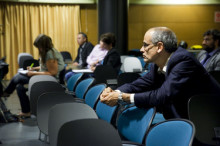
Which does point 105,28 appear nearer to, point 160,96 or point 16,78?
point 16,78

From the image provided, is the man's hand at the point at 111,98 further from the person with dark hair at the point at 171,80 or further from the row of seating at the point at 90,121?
the row of seating at the point at 90,121

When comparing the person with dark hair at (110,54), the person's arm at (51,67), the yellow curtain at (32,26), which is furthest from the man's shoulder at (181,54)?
the yellow curtain at (32,26)

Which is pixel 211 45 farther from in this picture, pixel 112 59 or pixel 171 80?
pixel 171 80

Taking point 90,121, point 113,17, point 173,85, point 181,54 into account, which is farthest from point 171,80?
point 113,17

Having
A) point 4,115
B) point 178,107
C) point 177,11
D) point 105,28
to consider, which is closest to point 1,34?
point 105,28

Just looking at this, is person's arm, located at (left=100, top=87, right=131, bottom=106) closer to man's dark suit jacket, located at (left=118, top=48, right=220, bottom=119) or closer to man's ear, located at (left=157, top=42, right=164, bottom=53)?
man's dark suit jacket, located at (left=118, top=48, right=220, bottom=119)

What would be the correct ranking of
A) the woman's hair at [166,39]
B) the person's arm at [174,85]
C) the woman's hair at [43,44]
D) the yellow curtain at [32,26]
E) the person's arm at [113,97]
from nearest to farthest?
the person's arm at [174,85], the woman's hair at [166,39], the person's arm at [113,97], the woman's hair at [43,44], the yellow curtain at [32,26]

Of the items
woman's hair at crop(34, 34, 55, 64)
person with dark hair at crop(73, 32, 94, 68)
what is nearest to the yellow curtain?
person with dark hair at crop(73, 32, 94, 68)

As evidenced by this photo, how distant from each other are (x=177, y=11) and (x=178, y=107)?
336 inches

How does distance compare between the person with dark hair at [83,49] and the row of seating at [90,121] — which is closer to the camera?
the row of seating at [90,121]

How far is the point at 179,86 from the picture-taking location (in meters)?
2.04

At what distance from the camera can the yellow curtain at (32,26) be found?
364 inches

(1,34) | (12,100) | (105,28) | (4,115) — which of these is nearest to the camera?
(4,115)

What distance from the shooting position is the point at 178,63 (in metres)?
2.07
